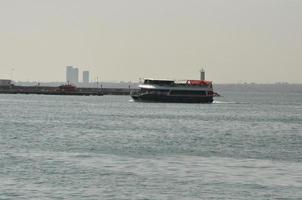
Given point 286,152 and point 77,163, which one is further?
point 286,152

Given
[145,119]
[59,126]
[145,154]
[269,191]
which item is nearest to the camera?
[269,191]

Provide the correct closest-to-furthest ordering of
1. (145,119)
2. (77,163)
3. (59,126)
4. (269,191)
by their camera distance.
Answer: (269,191)
(77,163)
(59,126)
(145,119)

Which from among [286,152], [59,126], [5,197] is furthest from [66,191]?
[59,126]

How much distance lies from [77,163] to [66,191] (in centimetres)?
1378

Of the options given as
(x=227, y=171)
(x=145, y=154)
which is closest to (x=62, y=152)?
(x=145, y=154)

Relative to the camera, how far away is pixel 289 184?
2078 inches

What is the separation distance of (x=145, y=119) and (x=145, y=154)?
68.8m

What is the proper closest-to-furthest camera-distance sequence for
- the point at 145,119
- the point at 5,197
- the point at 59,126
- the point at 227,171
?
the point at 5,197 → the point at 227,171 → the point at 59,126 → the point at 145,119

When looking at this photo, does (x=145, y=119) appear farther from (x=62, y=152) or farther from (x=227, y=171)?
(x=227, y=171)

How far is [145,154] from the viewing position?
7112 cm

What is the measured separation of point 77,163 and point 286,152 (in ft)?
73.4

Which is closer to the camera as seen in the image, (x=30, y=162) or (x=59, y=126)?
(x=30, y=162)

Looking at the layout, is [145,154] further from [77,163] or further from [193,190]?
[193,190]

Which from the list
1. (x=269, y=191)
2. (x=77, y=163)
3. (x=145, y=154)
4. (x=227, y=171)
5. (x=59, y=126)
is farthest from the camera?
(x=59, y=126)
